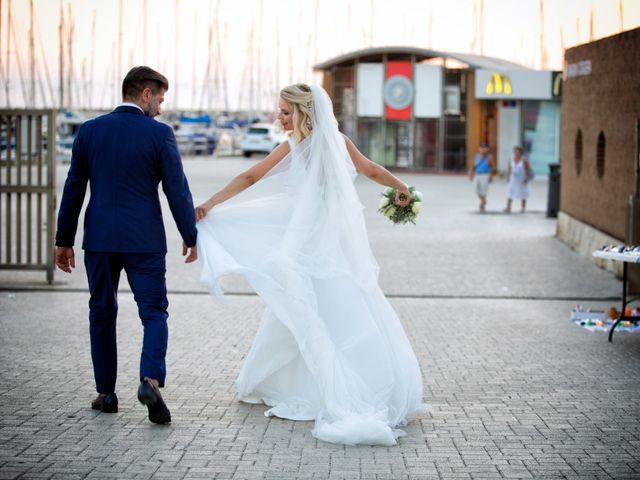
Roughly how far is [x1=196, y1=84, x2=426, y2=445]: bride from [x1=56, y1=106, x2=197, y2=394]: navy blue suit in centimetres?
43

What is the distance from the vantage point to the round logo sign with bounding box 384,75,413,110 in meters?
47.3

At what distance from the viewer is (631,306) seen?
12406mm

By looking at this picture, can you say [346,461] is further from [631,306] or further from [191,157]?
[191,157]

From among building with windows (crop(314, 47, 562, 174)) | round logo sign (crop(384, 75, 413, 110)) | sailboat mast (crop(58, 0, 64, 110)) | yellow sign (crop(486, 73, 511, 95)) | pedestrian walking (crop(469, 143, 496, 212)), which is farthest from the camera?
sailboat mast (crop(58, 0, 64, 110))

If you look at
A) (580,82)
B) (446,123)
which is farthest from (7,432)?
(446,123)

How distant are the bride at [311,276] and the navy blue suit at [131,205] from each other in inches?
16.9

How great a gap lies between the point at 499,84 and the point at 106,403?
125ft

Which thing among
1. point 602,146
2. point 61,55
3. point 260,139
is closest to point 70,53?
point 61,55

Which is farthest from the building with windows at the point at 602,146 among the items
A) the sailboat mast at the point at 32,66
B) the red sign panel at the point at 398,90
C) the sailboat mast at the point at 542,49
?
the sailboat mast at the point at 32,66

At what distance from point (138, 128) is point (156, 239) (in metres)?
0.68

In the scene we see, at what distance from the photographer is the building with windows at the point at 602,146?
1460 centimetres

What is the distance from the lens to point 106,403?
683 cm

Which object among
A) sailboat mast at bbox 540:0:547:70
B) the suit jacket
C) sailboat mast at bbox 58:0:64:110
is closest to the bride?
the suit jacket

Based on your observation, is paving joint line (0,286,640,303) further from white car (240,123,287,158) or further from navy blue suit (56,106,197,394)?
A: white car (240,123,287,158)
